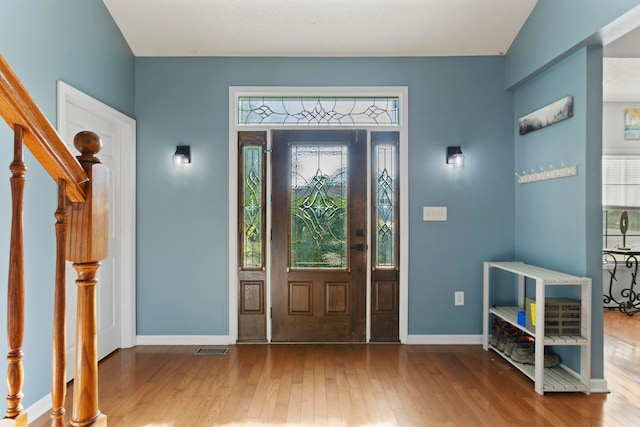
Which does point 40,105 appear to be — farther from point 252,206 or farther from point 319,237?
point 319,237

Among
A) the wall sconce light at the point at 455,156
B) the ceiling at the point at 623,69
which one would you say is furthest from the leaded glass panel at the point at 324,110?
→ the ceiling at the point at 623,69

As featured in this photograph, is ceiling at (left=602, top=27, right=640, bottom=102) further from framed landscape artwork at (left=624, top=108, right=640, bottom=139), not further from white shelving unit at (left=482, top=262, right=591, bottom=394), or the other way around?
white shelving unit at (left=482, top=262, right=591, bottom=394)

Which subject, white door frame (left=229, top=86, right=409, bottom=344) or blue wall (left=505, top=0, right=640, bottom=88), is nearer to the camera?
blue wall (left=505, top=0, right=640, bottom=88)

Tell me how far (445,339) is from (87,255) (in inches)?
133

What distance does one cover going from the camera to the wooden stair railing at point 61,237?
0.85 m

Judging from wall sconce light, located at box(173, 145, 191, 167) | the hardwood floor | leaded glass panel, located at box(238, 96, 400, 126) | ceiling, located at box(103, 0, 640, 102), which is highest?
ceiling, located at box(103, 0, 640, 102)

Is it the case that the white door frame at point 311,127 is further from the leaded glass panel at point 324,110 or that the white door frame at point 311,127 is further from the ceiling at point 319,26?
the ceiling at point 319,26

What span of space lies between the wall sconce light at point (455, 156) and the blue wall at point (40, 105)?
10.0 ft

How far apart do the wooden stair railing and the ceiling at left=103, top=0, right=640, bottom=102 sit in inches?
105

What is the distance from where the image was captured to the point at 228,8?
3.13 metres

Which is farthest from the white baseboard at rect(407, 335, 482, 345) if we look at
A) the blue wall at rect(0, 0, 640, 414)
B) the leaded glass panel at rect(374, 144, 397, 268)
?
the leaded glass panel at rect(374, 144, 397, 268)

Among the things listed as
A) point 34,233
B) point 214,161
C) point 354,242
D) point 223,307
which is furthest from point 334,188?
point 34,233

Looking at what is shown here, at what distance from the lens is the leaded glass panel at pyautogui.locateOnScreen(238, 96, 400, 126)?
366cm

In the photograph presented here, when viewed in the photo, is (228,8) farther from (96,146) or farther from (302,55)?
(96,146)
